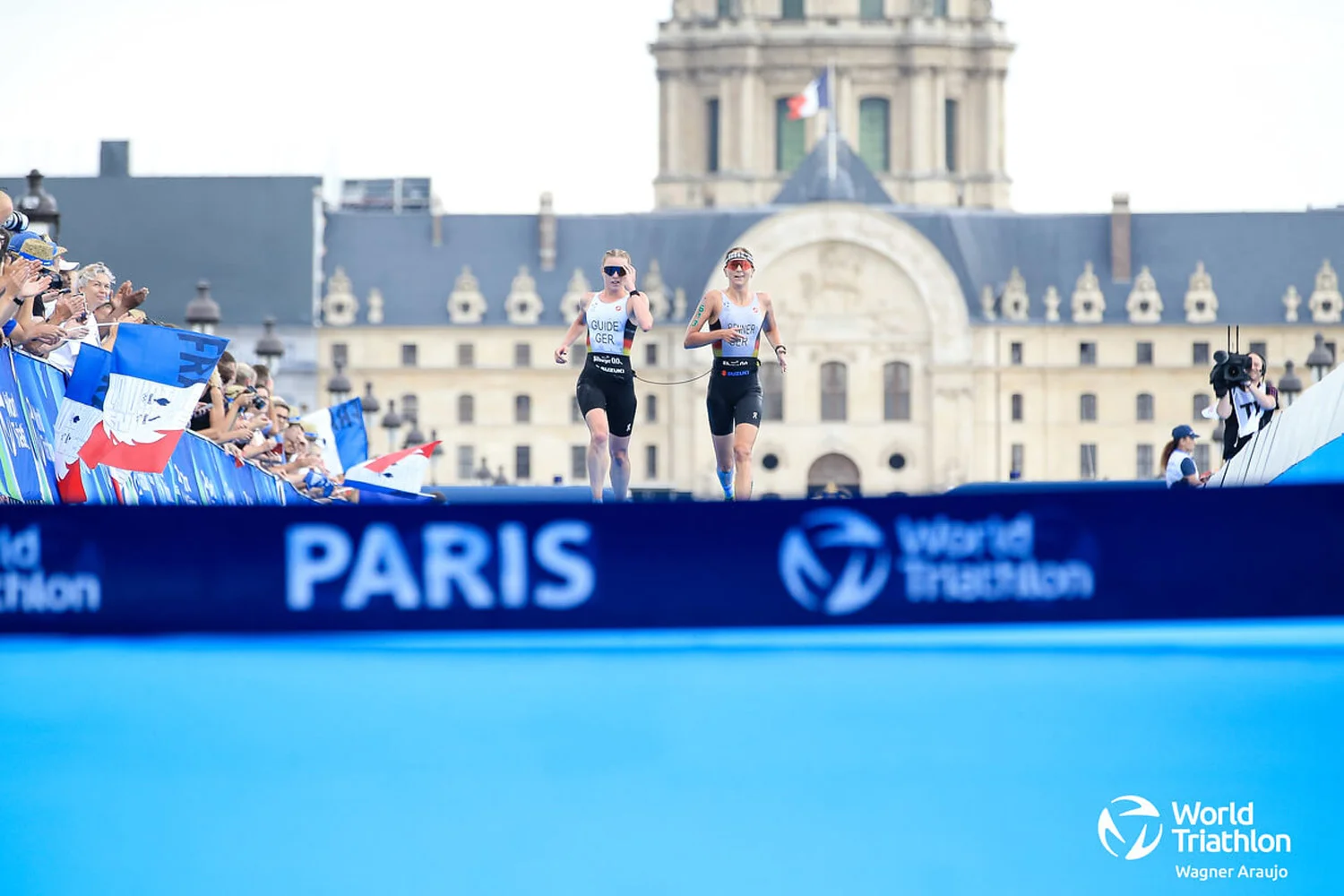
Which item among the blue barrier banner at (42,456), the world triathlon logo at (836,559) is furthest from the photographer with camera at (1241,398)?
the world triathlon logo at (836,559)

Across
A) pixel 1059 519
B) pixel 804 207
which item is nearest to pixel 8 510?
pixel 1059 519

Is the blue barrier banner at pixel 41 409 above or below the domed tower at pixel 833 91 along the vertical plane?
below

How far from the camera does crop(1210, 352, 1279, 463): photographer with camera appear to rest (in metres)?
14.7

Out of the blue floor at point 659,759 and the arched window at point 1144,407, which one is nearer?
the blue floor at point 659,759

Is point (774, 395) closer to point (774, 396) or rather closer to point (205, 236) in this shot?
point (774, 396)

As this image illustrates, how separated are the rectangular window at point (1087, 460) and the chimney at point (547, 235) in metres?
24.4

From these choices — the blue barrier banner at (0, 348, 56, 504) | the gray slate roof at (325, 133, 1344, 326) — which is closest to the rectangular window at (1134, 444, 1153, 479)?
the gray slate roof at (325, 133, 1344, 326)

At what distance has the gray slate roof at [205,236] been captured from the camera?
8525cm

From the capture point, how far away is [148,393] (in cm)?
1037

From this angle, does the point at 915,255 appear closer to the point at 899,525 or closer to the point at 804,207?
the point at 804,207

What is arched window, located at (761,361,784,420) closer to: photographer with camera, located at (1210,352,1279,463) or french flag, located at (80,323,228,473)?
photographer with camera, located at (1210,352,1279,463)

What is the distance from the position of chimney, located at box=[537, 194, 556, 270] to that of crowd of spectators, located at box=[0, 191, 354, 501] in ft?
233

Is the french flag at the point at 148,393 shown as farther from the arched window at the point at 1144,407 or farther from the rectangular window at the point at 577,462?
the arched window at the point at 1144,407

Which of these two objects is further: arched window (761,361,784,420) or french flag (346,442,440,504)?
arched window (761,361,784,420)
